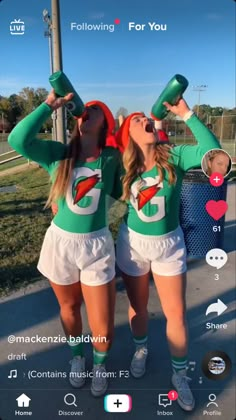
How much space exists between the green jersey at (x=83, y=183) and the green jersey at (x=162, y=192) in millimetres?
88

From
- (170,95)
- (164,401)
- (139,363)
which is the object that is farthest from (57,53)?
(164,401)

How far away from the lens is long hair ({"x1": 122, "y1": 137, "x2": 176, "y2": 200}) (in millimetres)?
1310

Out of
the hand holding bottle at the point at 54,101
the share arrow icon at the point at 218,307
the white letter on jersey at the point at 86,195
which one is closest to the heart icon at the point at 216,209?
the share arrow icon at the point at 218,307

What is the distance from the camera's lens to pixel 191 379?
149 cm

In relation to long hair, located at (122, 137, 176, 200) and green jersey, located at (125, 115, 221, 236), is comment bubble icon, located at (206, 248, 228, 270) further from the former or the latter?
long hair, located at (122, 137, 176, 200)

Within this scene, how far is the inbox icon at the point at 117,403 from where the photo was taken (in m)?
1.45

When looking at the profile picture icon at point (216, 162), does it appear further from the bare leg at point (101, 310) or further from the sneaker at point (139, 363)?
the sneaker at point (139, 363)

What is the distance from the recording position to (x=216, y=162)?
131 centimetres

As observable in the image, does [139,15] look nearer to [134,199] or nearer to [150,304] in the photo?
[134,199]

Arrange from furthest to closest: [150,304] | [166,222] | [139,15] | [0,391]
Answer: [150,304]
[0,391]
[166,222]
[139,15]

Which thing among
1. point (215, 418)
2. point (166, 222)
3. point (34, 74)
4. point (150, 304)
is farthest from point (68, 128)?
point (215, 418)

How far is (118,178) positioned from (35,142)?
0.30m

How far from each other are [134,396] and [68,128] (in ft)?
3.36

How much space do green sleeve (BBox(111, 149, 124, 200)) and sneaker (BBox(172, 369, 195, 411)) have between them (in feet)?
2.41
